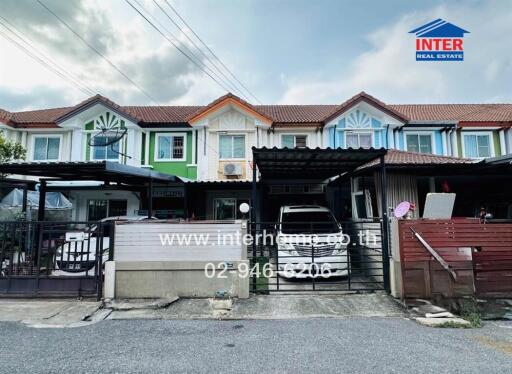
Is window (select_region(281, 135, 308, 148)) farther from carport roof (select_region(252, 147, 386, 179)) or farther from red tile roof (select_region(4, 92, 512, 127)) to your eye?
carport roof (select_region(252, 147, 386, 179))

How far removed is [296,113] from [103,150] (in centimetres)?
981

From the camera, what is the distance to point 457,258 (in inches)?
225

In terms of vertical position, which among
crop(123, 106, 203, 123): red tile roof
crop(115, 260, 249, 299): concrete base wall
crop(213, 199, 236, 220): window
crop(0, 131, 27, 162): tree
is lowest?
crop(115, 260, 249, 299): concrete base wall

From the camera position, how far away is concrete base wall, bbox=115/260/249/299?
5875mm

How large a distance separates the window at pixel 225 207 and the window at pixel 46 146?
8.17 meters

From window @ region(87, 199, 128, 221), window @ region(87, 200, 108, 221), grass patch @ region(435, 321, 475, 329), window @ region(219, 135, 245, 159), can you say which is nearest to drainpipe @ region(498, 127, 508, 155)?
window @ region(219, 135, 245, 159)

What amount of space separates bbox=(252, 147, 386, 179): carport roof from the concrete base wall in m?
2.57

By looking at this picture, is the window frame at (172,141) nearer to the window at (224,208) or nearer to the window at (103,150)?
the window at (103,150)

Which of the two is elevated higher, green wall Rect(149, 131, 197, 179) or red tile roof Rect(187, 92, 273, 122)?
red tile roof Rect(187, 92, 273, 122)

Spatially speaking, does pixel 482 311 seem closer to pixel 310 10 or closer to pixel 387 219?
pixel 387 219

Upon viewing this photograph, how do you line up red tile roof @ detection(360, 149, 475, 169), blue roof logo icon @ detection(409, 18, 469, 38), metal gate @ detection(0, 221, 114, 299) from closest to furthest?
metal gate @ detection(0, 221, 114, 299) → red tile roof @ detection(360, 149, 475, 169) → blue roof logo icon @ detection(409, 18, 469, 38)

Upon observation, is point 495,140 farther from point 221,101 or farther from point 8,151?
point 8,151

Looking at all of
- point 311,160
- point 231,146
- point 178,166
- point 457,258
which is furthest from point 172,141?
point 457,258

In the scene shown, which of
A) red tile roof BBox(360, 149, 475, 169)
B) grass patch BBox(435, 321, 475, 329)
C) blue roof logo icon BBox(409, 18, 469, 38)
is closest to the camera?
grass patch BBox(435, 321, 475, 329)
